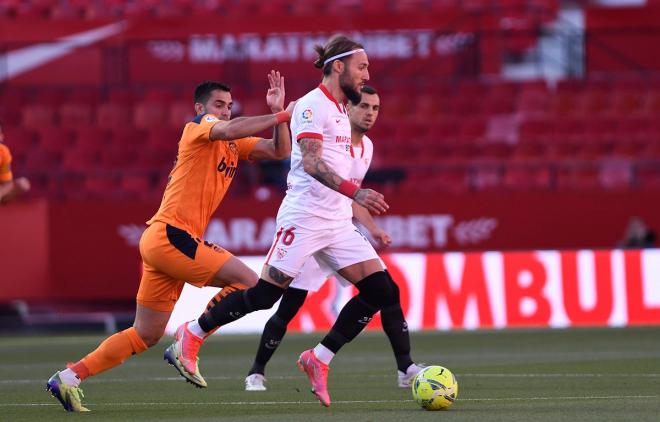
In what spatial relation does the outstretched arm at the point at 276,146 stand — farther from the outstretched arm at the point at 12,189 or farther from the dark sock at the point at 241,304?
the outstretched arm at the point at 12,189

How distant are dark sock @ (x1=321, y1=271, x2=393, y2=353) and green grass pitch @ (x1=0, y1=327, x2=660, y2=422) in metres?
0.41

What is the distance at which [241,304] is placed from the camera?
8.44 m

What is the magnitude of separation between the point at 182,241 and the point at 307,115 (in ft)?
3.77

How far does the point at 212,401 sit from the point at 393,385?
172 centimetres

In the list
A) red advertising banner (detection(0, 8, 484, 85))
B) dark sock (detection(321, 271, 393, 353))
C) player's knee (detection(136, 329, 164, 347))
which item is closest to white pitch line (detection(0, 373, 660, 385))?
dark sock (detection(321, 271, 393, 353))

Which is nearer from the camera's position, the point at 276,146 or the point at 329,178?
the point at 329,178

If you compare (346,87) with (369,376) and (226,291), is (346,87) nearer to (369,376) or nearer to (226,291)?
(226,291)

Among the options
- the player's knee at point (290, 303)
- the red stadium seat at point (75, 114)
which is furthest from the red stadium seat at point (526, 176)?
the player's knee at point (290, 303)

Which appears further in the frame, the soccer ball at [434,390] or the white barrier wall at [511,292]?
the white barrier wall at [511,292]

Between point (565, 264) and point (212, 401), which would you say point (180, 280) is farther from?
point (565, 264)

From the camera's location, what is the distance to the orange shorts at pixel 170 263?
328 inches

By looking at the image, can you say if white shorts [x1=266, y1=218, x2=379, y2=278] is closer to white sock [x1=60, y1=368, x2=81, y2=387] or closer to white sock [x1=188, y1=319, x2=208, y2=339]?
white sock [x1=188, y1=319, x2=208, y2=339]

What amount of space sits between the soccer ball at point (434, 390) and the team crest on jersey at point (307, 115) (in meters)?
1.68

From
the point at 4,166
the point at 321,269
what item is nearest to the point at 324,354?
the point at 321,269
